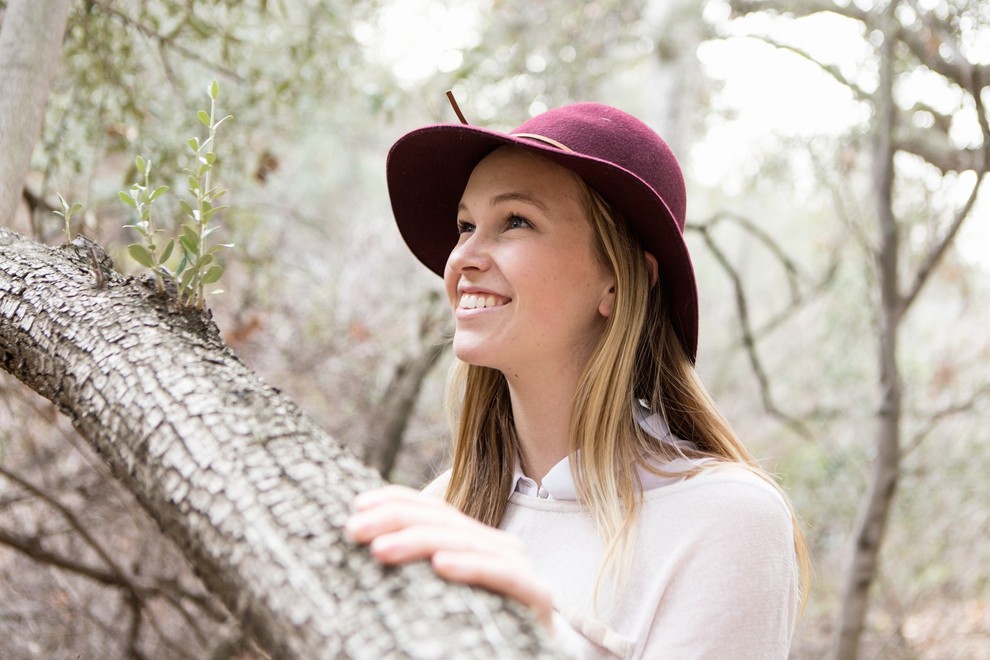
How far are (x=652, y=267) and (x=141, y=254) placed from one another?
119 centimetres

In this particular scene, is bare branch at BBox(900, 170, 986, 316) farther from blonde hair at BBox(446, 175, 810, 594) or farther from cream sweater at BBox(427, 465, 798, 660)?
cream sweater at BBox(427, 465, 798, 660)

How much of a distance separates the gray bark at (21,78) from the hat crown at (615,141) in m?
0.99

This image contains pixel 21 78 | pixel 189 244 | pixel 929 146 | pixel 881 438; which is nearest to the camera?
pixel 189 244

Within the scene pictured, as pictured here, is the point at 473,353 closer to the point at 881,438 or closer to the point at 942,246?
the point at 942,246

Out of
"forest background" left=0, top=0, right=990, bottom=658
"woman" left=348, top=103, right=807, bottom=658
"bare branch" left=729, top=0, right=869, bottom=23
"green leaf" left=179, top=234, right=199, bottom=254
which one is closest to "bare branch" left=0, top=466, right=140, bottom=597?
"forest background" left=0, top=0, right=990, bottom=658

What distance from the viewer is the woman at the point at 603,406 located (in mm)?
1646

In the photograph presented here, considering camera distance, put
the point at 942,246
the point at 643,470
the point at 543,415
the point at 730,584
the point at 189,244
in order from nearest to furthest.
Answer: the point at 189,244 < the point at 730,584 < the point at 643,470 < the point at 543,415 < the point at 942,246

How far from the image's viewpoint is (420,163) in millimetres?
2250

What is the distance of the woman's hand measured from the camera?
3.01 feet

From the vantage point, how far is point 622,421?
1941mm

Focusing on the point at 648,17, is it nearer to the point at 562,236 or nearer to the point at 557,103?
the point at 557,103

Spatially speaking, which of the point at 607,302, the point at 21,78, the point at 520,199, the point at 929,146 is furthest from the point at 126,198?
the point at 929,146

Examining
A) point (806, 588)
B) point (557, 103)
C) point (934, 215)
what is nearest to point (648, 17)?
point (557, 103)

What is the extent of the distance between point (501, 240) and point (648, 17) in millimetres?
3874
